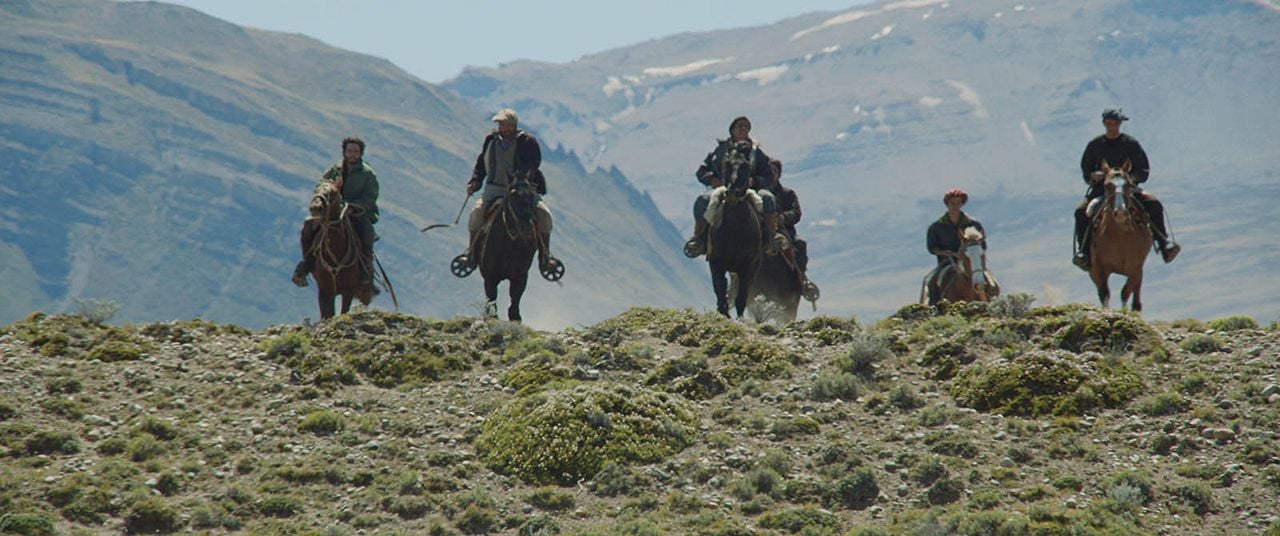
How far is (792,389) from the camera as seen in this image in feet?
75.6

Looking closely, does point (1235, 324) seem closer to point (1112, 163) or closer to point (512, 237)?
point (1112, 163)

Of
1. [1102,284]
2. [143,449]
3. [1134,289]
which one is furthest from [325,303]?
[1134,289]

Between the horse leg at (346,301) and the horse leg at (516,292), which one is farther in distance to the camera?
the horse leg at (516,292)

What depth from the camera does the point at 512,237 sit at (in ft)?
100.0

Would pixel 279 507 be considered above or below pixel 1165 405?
below

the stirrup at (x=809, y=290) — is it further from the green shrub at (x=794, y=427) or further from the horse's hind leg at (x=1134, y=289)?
the green shrub at (x=794, y=427)

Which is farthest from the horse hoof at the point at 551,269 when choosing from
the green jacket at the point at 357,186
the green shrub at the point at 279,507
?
the green shrub at the point at 279,507

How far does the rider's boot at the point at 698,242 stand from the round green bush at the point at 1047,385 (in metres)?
10.6

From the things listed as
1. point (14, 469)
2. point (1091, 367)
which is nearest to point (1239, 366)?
point (1091, 367)

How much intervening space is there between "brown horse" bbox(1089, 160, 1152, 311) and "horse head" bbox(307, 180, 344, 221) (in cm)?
1234

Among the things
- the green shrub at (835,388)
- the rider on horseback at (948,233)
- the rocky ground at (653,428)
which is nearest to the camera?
the rocky ground at (653,428)

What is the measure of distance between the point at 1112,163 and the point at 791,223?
8.90m

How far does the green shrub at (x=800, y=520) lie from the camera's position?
18234 millimetres

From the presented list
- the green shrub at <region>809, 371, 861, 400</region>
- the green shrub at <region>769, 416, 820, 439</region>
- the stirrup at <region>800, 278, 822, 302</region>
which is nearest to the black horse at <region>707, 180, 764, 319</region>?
the stirrup at <region>800, 278, 822, 302</region>
